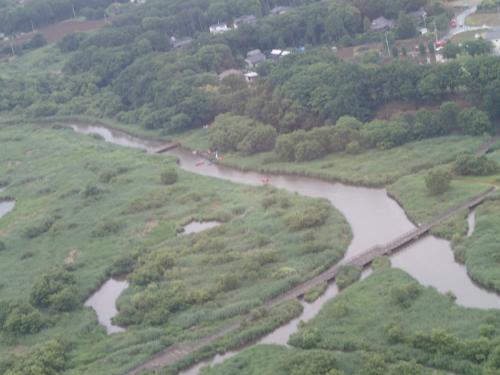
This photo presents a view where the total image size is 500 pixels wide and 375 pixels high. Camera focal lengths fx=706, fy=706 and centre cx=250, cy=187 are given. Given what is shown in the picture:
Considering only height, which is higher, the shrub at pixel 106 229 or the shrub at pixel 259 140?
the shrub at pixel 259 140

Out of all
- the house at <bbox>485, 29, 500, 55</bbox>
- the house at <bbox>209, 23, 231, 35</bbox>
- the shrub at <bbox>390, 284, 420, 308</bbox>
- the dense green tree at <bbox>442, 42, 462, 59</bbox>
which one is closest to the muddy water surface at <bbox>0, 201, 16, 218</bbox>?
the shrub at <bbox>390, 284, 420, 308</bbox>

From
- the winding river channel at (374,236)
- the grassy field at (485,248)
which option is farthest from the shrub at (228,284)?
the grassy field at (485,248)

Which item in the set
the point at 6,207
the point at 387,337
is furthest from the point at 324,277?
the point at 6,207

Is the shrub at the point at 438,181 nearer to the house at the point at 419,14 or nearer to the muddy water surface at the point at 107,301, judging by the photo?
the muddy water surface at the point at 107,301

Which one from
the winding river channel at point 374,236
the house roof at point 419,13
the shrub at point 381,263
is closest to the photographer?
the winding river channel at point 374,236

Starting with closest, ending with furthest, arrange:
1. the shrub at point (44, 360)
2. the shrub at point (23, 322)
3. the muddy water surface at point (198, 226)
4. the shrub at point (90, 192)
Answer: the shrub at point (44, 360), the shrub at point (23, 322), the muddy water surface at point (198, 226), the shrub at point (90, 192)

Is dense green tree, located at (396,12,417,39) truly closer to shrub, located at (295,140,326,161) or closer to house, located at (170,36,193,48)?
shrub, located at (295,140,326,161)
